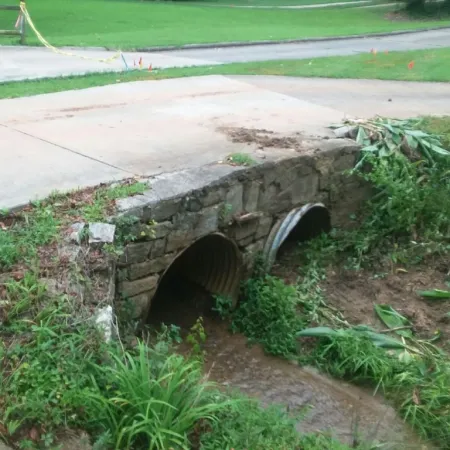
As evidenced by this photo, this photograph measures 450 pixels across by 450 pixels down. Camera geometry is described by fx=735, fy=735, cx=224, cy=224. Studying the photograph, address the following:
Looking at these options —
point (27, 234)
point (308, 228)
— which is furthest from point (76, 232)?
point (308, 228)

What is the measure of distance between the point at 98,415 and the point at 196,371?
586mm

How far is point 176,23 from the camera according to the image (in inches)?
951

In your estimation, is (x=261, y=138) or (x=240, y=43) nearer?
(x=261, y=138)

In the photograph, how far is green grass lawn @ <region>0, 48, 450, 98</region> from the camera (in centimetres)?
1069

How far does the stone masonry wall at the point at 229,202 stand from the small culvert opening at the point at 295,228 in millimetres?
73

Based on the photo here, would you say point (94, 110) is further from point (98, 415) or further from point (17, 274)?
point (98, 415)

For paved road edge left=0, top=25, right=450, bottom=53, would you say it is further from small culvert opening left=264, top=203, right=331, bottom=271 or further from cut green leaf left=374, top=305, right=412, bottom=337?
cut green leaf left=374, top=305, right=412, bottom=337

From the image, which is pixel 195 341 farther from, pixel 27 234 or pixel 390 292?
pixel 390 292

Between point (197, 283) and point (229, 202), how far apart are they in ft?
4.57

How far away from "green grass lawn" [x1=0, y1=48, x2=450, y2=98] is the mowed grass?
485cm

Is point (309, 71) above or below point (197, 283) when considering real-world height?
above

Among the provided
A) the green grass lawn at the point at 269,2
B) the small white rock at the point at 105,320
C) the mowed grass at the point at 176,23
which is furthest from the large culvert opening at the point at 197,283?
the green grass lawn at the point at 269,2

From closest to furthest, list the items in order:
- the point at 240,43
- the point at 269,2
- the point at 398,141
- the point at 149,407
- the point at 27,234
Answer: the point at 149,407 < the point at 27,234 < the point at 398,141 < the point at 240,43 < the point at 269,2

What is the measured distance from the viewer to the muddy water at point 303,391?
532 centimetres
